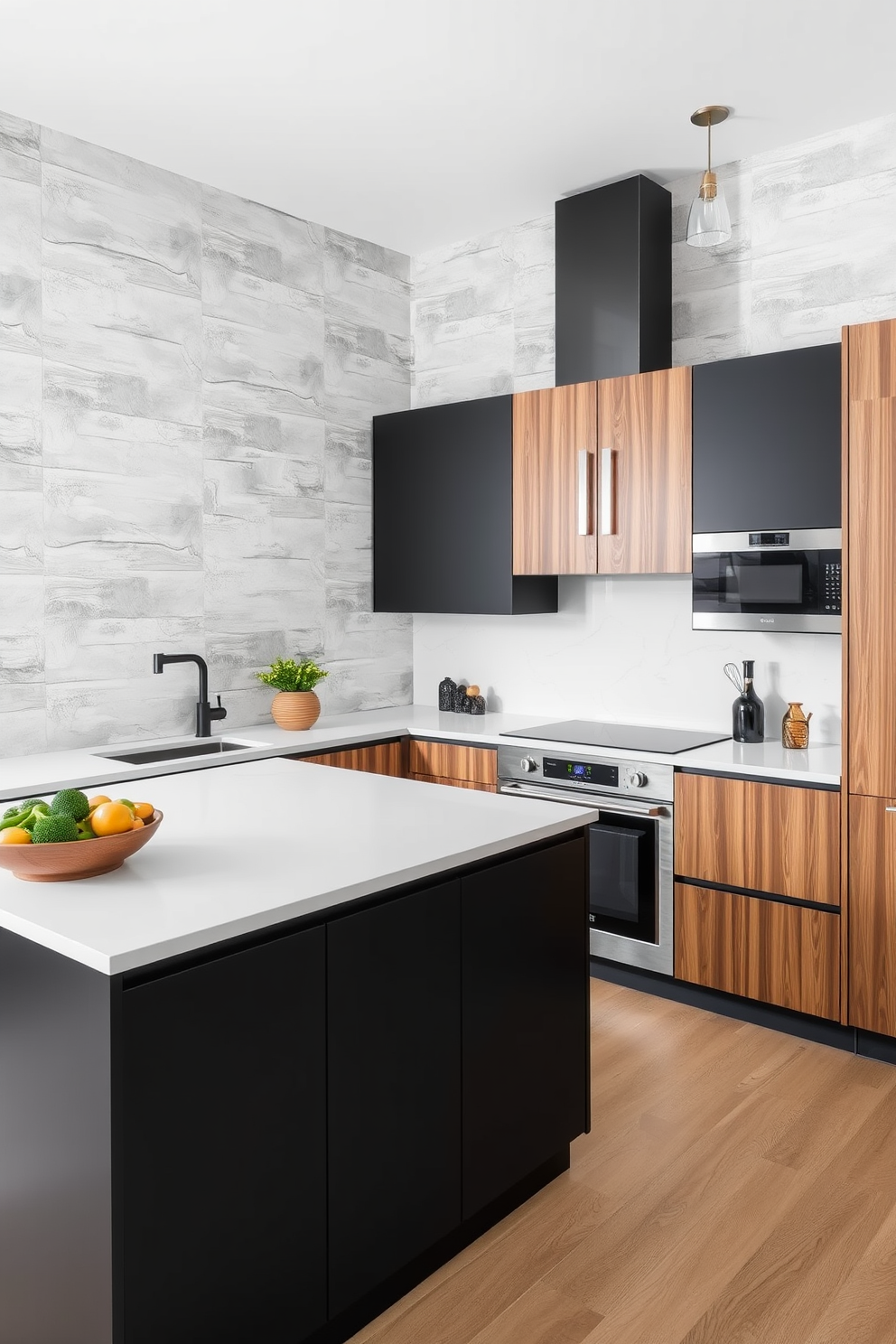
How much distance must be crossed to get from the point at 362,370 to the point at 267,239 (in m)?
0.71

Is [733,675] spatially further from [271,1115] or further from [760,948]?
[271,1115]

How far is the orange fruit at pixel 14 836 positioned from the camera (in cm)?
170

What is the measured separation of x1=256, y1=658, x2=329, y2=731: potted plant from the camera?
3.98 meters

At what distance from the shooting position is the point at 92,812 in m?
1.80

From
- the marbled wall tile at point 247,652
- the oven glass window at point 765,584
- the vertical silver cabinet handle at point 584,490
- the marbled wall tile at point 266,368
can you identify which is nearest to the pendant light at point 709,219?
the vertical silver cabinet handle at point 584,490

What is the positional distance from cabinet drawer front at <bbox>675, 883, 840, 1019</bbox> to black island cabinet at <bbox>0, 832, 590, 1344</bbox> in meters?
1.24

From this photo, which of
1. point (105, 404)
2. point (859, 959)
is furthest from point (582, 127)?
point (859, 959)

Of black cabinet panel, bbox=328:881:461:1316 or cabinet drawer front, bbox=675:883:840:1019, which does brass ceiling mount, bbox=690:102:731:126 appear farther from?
black cabinet panel, bbox=328:881:461:1316

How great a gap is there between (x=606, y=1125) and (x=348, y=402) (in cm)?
323

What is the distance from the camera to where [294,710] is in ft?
13.0

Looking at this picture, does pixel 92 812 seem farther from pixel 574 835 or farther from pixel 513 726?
pixel 513 726

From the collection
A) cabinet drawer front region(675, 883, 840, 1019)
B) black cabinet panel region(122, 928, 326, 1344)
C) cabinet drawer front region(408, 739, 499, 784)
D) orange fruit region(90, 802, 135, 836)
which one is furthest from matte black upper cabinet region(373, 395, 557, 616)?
black cabinet panel region(122, 928, 326, 1344)

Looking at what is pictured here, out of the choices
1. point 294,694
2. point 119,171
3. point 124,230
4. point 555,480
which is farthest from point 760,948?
point 119,171

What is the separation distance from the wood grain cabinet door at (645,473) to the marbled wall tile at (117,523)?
1.63 metres
